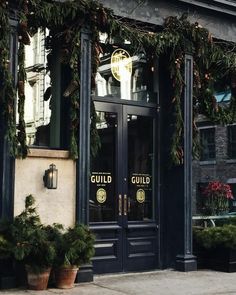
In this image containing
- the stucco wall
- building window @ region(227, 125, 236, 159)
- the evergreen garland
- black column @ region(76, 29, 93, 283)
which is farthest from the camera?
building window @ region(227, 125, 236, 159)

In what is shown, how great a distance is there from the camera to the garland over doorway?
8.32 metres

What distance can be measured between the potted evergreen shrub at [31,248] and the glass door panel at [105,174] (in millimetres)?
1738

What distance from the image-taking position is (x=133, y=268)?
32.8 feet

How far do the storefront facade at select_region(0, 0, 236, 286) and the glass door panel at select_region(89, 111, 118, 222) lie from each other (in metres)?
0.02

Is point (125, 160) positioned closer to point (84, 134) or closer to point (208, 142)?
point (84, 134)

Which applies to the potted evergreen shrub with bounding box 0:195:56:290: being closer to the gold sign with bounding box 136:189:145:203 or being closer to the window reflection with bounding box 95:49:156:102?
the gold sign with bounding box 136:189:145:203

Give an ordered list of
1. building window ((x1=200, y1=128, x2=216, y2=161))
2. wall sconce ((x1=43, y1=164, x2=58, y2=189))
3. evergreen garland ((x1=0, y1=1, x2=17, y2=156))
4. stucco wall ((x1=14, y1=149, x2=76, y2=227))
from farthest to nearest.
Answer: building window ((x1=200, y1=128, x2=216, y2=161))
wall sconce ((x1=43, y1=164, x2=58, y2=189))
stucco wall ((x1=14, y1=149, x2=76, y2=227))
evergreen garland ((x1=0, y1=1, x2=17, y2=156))

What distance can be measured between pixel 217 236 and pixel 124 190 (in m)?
1.83

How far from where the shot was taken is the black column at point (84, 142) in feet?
29.3

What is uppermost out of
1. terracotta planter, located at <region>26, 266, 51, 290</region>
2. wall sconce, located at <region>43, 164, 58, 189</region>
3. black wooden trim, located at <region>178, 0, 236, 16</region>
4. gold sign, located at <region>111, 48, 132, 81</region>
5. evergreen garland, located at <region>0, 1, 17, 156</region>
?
black wooden trim, located at <region>178, 0, 236, 16</region>

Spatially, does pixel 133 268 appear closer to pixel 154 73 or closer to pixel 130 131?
pixel 130 131

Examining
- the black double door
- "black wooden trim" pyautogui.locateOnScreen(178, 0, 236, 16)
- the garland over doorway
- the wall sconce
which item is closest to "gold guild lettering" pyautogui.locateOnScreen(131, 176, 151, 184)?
the black double door

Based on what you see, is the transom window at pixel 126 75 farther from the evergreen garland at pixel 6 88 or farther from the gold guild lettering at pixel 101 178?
the evergreen garland at pixel 6 88

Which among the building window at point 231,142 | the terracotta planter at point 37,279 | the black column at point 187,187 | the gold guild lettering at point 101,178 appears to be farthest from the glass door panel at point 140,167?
the building window at point 231,142
